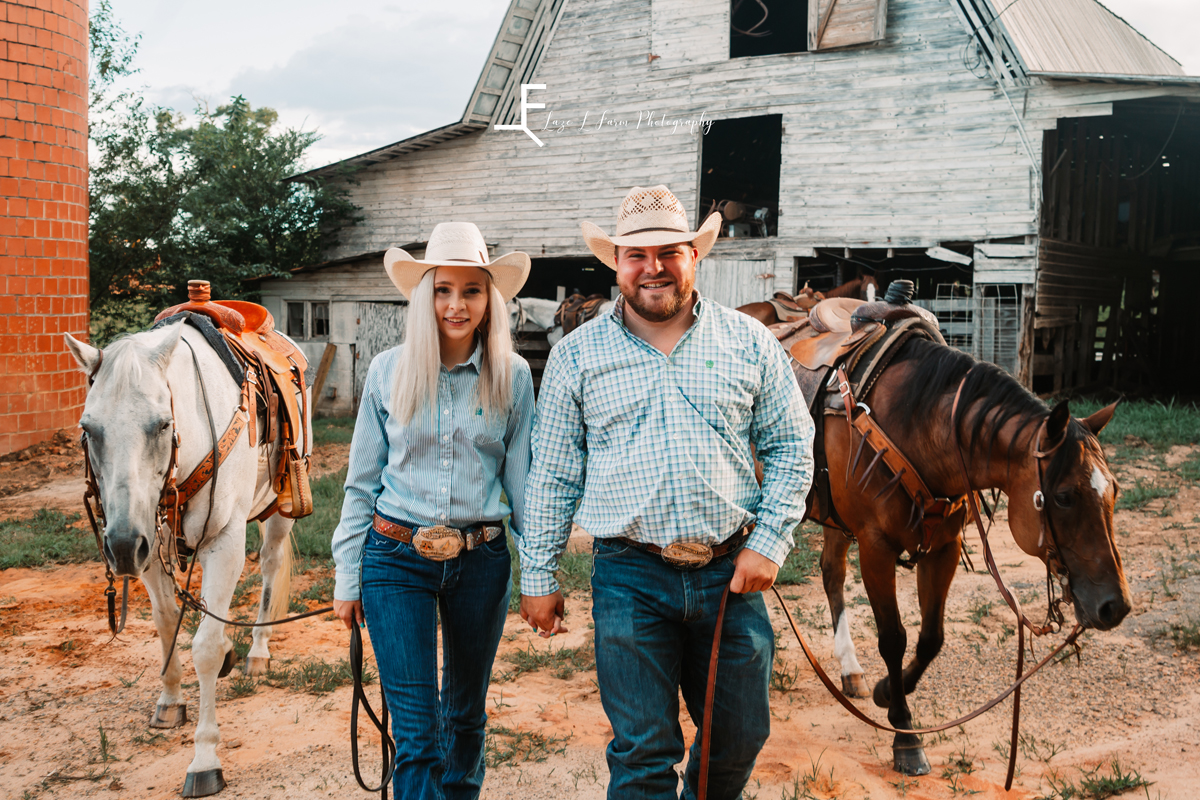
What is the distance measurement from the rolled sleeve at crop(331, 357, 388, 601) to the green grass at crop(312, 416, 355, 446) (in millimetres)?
9477

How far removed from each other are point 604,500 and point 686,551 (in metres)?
0.28

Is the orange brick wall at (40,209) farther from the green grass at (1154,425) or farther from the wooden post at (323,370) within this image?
the green grass at (1154,425)

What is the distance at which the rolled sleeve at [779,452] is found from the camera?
2.39 m

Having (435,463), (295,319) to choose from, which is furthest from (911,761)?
(295,319)

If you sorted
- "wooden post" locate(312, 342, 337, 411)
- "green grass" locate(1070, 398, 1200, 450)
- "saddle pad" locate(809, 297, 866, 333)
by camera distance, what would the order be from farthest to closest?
"wooden post" locate(312, 342, 337, 411) → "green grass" locate(1070, 398, 1200, 450) → "saddle pad" locate(809, 297, 866, 333)

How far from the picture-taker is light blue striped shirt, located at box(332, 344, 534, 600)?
2.61 m

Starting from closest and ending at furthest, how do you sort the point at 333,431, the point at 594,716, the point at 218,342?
the point at 218,342
the point at 594,716
the point at 333,431

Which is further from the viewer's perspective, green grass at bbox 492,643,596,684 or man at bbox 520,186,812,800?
green grass at bbox 492,643,596,684

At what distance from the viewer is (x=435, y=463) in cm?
263

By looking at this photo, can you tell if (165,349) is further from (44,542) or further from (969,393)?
(44,542)

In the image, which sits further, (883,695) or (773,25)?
(773,25)

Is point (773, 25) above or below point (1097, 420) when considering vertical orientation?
above

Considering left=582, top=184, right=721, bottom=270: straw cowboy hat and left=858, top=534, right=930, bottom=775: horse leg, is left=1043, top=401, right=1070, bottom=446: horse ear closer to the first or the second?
left=858, top=534, right=930, bottom=775: horse leg

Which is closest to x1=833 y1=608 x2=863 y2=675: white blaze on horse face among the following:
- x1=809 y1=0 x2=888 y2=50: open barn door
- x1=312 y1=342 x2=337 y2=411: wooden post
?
x1=809 y1=0 x2=888 y2=50: open barn door
